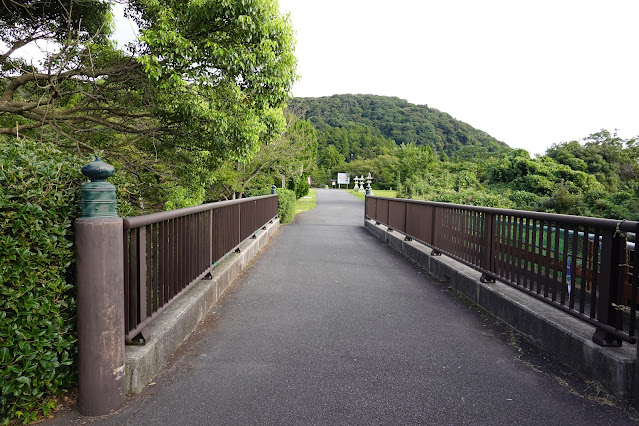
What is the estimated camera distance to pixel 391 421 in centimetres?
238

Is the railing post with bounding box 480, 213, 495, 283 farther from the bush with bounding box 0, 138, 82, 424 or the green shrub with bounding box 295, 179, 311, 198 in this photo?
the green shrub with bounding box 295, 179, 311, 198

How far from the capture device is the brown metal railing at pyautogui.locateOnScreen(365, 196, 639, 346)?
280 centimetres

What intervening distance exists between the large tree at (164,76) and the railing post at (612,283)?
18.1 ft

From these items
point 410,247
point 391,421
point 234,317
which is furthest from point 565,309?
point 410,247

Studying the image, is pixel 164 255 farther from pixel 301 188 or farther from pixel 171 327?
pixel 301 188

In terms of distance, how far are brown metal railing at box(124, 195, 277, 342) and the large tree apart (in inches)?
100

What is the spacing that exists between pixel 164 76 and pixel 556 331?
6.50 m

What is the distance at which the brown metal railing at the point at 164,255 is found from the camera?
2773mm

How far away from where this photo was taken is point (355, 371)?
3074mm

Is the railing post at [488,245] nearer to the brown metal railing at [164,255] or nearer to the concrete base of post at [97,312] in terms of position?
the brown metal railing at [164,255]

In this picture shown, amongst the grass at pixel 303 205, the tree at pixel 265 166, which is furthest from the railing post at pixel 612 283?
the grass at pixel 303 205

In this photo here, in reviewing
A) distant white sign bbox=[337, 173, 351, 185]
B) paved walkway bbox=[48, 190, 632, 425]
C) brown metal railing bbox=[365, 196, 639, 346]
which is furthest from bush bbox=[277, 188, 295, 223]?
distant white sign bbox=[337, 173, 351, 185]

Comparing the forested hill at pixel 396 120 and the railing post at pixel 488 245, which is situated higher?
the forested hill at pixel 396 120

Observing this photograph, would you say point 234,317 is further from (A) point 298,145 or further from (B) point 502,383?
(A) point 298,145
